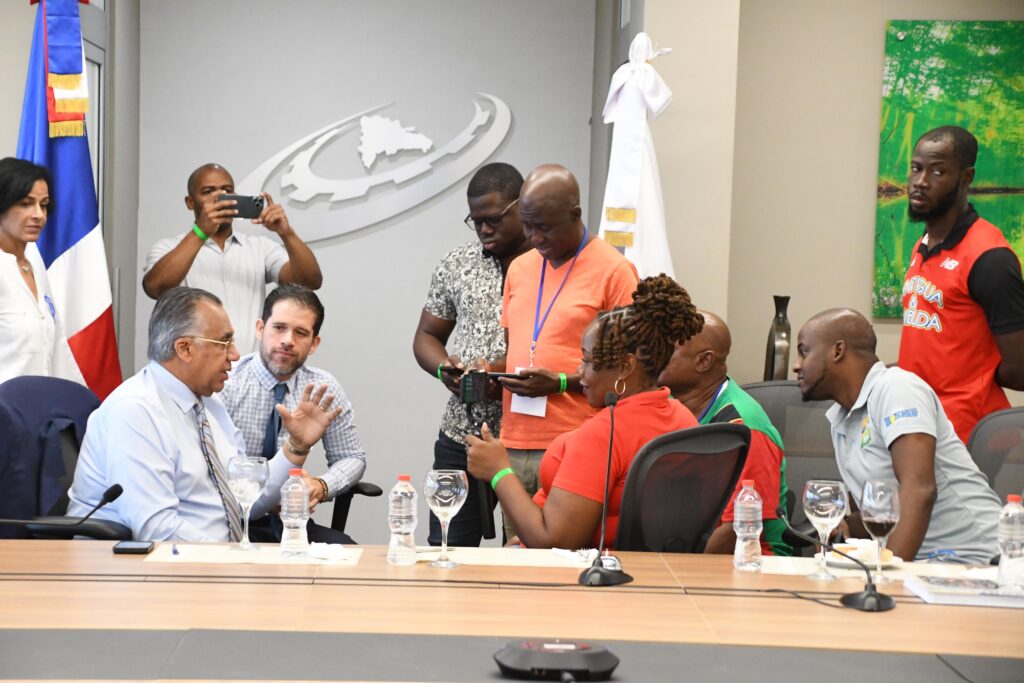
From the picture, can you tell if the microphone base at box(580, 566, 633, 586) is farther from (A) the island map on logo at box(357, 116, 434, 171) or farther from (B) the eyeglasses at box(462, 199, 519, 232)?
(A) the island map on logo at box(357, 116, 434, 171)

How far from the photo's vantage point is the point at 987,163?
5117mm

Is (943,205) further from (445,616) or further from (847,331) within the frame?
(445,616)

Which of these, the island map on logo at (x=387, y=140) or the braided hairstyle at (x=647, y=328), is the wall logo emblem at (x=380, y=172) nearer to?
the island map on logo at (x=387, y=140)

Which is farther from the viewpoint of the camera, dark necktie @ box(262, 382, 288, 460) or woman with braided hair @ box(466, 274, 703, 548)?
dark necktie @ box(262, 382, 288, 460)

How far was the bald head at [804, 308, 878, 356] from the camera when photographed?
2980 millimetres

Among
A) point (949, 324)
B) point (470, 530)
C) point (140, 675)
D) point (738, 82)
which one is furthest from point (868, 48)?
point (140, 675)

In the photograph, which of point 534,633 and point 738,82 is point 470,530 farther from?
point 738,82

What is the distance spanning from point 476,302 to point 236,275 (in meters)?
1.14

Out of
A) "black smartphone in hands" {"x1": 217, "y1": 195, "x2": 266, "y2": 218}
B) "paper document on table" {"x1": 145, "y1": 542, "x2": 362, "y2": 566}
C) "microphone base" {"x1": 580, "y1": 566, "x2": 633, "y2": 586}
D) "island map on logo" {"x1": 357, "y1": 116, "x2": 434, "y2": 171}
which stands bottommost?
"paper document on table" {"x1": 145, "y1": 542, "x2": 362, "y2": 566}

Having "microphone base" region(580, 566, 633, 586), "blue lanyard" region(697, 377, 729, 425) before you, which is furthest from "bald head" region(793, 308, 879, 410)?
"microphone base" region(580, 566, 633, 586)

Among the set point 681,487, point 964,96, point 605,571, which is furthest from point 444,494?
point 964,96

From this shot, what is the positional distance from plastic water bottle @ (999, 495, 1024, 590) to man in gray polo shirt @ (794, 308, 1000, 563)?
1.12ft

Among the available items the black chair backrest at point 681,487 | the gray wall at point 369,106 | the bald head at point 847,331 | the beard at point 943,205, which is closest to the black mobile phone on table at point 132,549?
the black chair backrest at point 681,487

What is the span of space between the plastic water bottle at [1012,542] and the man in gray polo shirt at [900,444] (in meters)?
0.34
